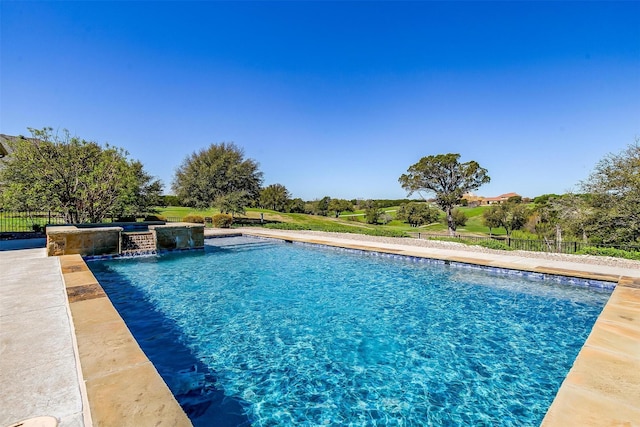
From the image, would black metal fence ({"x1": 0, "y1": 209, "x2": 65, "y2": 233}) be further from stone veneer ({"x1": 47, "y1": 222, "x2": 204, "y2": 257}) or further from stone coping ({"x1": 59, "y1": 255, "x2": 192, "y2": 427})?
stone coping ({"x1": 59, "y1": 255, "x2": 192, "y2": 427})

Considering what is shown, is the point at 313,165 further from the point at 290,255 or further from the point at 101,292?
the point at 101,292

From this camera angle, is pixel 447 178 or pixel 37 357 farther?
pixel 447 178

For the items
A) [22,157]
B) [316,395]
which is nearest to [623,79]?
[316,395]

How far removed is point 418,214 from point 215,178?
33.6 m

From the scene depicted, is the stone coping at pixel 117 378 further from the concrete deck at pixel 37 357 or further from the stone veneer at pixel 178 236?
the stone veneer at pixel 178 236

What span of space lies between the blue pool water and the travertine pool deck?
2.04 ft

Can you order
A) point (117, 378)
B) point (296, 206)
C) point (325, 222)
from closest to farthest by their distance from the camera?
point (117, 378), point (325, 222), point (296, 206)

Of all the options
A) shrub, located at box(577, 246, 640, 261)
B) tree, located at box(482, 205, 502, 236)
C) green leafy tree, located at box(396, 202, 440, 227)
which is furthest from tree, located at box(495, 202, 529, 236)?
shrub, located at box(577, 246, 640, 261)

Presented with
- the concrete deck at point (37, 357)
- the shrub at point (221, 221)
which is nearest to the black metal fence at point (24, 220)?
the shrub at point (221, 221)

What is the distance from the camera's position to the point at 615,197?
14.1m

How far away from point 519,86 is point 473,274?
15089mm

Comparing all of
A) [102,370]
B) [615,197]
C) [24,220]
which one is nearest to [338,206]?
[615,197]

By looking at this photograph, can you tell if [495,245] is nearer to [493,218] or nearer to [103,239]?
[103,239]

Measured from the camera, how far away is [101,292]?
189 inches
